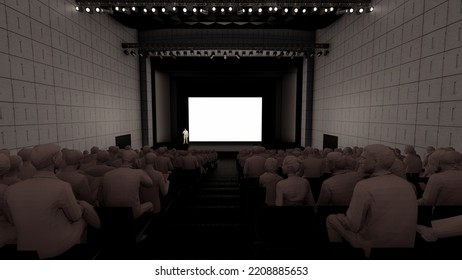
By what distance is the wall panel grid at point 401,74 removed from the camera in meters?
6.13

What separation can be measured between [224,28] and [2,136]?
11.9 m

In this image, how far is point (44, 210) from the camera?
1998 millimetres

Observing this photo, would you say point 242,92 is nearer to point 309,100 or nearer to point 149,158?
point 309,100

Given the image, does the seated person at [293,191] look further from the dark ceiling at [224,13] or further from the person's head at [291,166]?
the dark ceiling at [224,13]

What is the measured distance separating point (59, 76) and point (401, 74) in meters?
11.2

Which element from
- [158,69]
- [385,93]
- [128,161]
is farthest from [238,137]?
[128,161]

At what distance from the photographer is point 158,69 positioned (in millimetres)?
16531

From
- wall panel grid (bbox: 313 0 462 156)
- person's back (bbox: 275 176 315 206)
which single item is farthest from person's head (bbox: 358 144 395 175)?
wall panel grid (bbox: 313 0 462 156)

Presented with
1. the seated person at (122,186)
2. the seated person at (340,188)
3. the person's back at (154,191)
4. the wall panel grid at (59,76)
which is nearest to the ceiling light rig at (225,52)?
the wall panel grid at (59,76)

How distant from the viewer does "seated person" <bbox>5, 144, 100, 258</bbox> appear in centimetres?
196

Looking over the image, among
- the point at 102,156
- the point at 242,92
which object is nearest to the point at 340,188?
the point at 102,156

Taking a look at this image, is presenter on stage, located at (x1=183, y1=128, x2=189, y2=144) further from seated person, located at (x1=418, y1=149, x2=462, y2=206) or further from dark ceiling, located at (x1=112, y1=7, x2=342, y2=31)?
seated person, located at (x1=418, y1=149, x2=462, y2=206)

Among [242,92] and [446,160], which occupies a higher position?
[242,92]

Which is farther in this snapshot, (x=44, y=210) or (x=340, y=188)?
(x=340, y=188)
